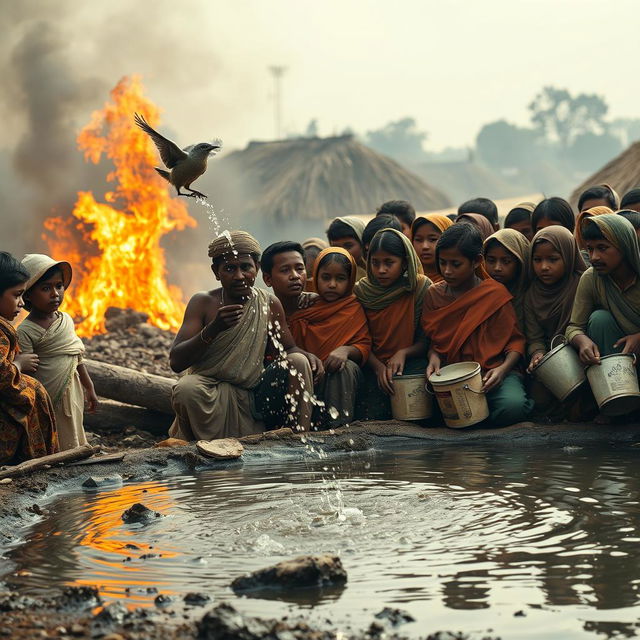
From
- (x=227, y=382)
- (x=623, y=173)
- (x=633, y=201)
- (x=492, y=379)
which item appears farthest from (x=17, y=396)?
(x=623, y=173)

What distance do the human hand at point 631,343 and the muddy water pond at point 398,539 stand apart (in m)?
0.87

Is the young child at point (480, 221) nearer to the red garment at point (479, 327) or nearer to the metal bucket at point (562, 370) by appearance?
the red garment at point (479, 327)

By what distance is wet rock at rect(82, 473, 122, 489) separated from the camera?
6488mm

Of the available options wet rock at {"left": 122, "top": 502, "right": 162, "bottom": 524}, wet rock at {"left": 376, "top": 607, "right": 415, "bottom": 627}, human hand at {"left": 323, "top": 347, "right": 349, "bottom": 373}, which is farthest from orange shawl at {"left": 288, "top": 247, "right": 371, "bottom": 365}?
wet rock at {"left": 376, "top": 607, "right": 415, "bottom": 627}

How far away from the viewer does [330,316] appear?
8.38 m

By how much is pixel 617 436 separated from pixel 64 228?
15.8 m

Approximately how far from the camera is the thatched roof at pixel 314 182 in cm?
2533

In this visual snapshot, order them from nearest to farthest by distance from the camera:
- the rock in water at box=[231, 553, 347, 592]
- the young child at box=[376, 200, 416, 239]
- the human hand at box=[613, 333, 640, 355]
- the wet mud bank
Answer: the wet mud bank
the rock in water at box=[231, 553, 347, 592]
the human hand at box=[613, 333, 640, 355]
the young child at box=[376, 200, 416, 239]

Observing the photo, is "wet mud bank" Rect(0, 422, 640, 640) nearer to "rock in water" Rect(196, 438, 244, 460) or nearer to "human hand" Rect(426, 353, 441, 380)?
"rock in water" Rect(196, 438, 244, 460)

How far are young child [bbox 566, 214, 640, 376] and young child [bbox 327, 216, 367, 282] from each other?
226 centimetres

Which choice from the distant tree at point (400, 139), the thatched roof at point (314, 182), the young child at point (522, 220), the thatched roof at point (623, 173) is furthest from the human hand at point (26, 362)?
the distant tree at point (400, 139)

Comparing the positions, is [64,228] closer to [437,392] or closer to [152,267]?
[152,267]

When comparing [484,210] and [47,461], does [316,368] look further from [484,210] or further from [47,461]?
[484,210]

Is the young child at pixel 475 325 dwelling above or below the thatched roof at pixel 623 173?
below
